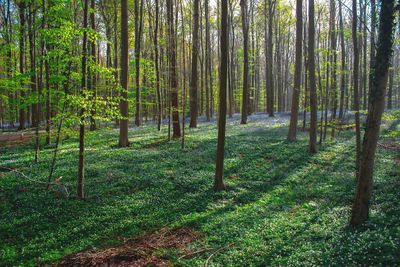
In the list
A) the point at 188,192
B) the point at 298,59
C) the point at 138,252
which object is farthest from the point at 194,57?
the point at 138,252

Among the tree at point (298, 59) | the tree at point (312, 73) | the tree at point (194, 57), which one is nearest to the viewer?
the tree at point (312, 73)

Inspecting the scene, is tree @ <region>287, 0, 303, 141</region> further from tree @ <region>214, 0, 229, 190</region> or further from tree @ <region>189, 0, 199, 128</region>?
tree @ <region>214, 0, 229, 190</region>

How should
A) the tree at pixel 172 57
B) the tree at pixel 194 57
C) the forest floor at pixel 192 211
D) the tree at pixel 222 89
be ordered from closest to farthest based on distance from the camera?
the forest floor at pixel 192 211 < the tree at pixel 222 89 < the tree at pixel 172 57 < the tree at pixel 194 57

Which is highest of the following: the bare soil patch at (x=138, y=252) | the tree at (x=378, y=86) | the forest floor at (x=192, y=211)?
the tree at (x=378, y=86)

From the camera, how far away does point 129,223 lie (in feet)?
32.9

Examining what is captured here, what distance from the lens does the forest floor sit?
802 centimetres

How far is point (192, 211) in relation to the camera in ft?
36.8

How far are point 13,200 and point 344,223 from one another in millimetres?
11445

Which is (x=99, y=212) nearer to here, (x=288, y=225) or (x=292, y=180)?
(x=288, y=225)

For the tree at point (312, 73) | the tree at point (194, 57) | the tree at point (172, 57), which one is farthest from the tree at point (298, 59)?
the tree at point (172, 57)

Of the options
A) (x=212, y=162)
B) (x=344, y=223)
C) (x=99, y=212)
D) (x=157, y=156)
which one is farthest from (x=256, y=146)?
(x=99, y=212)

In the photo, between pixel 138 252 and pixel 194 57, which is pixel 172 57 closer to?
pixel 194 57

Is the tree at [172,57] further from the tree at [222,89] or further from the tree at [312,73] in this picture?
the tree at [312,73]

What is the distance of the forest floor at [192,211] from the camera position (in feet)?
26.3
